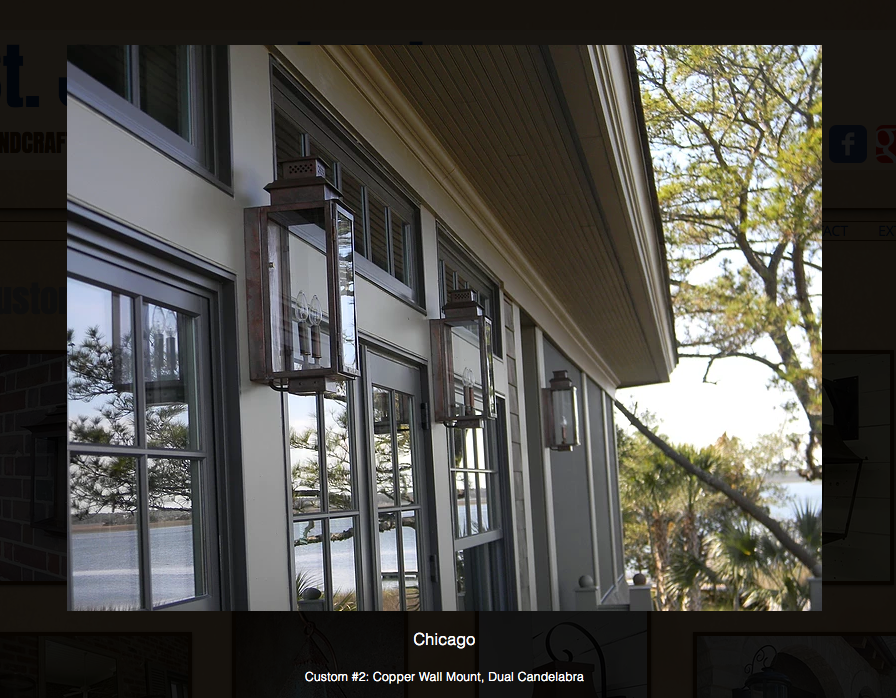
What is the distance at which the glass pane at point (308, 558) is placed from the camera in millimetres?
1604

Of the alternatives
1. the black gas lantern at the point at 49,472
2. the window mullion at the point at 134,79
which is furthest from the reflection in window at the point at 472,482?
the window mullion at the point at 134,79

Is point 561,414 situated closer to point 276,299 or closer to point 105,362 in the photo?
point 276,299

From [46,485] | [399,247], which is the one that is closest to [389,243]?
[399,247]

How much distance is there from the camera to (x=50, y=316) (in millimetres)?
1902

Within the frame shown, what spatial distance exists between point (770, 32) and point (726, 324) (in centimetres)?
76

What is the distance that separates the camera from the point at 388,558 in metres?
1.69

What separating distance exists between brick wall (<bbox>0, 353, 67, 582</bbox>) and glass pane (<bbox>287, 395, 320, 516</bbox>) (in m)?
0.53

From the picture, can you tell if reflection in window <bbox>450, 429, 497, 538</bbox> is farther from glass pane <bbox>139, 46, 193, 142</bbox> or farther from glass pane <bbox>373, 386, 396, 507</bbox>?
glass pane <bbox>139, 46, 193, 142</bbox>

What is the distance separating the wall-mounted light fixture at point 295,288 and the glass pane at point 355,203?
98 mm
